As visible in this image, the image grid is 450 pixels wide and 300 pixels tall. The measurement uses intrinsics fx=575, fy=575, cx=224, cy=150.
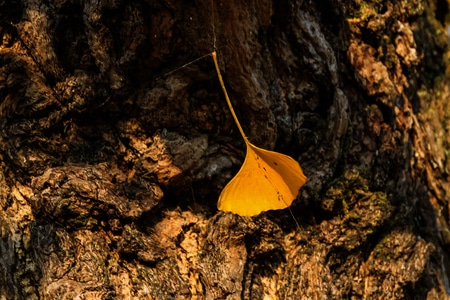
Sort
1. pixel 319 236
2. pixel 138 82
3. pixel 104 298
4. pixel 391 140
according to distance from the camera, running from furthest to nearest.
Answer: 1. pixel 391 140
2. pixel 319 236
3. pixel 138 82
4. pixel 104 298

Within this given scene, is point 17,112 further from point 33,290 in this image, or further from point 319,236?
point 319,236

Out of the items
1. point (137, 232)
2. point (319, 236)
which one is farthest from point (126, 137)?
point (319, 236)

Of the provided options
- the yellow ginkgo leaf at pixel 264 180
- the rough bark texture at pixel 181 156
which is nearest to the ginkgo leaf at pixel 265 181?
the yellow ginkgo leaf at pixel 264 180

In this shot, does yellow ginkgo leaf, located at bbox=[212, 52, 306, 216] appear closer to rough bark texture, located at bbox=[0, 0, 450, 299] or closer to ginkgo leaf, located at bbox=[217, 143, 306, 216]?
ginkgo leaf, located at bbox=[217, 143, 306, 216]

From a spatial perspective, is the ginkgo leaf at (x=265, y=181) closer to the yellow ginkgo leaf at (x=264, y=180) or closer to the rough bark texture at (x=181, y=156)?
the yellow ginkgo leaf at (x=264, y=180)

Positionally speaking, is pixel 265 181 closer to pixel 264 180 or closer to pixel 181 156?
pixel 264 180

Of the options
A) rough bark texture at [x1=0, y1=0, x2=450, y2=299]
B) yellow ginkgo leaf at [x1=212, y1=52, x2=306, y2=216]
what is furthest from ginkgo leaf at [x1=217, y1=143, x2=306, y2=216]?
rough bark texture at [x1=0, y1=0, x2=450, y2=299]

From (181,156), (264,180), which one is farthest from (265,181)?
(181,156)
